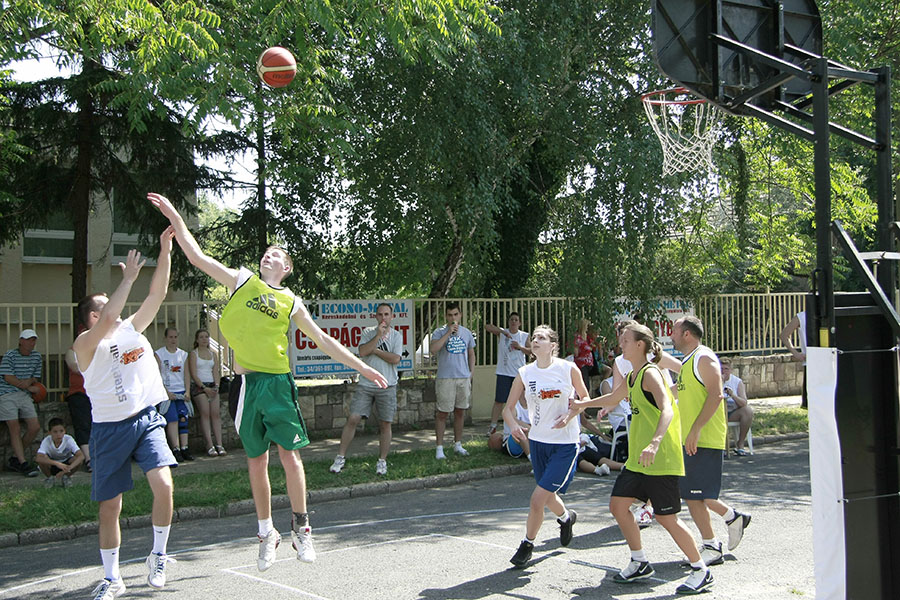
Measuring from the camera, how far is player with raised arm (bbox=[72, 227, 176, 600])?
19.8ft

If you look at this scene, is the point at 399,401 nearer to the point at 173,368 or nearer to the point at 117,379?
the point at 173,368

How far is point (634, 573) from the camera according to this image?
6555 millimetres

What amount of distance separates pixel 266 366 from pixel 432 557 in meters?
2.42

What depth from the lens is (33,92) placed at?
14625 mm

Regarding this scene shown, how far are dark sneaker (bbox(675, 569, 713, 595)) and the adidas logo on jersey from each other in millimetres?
3540

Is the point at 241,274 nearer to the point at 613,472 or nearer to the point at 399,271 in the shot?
the point at 613,472

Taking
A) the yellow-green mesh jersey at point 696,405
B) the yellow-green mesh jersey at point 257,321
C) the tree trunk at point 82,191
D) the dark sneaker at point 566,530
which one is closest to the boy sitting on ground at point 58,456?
the tree trunk at point 82,191

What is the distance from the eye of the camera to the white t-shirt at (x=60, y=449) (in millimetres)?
10883

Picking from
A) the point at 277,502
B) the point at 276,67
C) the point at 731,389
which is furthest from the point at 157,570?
the point at 731,389

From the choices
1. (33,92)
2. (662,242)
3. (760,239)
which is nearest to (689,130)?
(662,242)

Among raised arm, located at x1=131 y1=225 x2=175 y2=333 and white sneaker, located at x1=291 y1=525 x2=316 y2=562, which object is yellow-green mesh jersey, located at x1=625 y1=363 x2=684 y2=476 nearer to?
white sneaker, located at x1=291 y1=525 x2=316 y2=562

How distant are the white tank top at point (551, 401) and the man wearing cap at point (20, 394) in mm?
7564

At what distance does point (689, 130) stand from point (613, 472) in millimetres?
5212

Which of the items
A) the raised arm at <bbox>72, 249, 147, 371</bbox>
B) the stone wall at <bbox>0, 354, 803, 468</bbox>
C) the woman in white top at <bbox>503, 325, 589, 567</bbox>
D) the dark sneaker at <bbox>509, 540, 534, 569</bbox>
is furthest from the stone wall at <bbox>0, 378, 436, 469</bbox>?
the dark sneaker at <bbox>509, 540, 534, 569</bbox>
